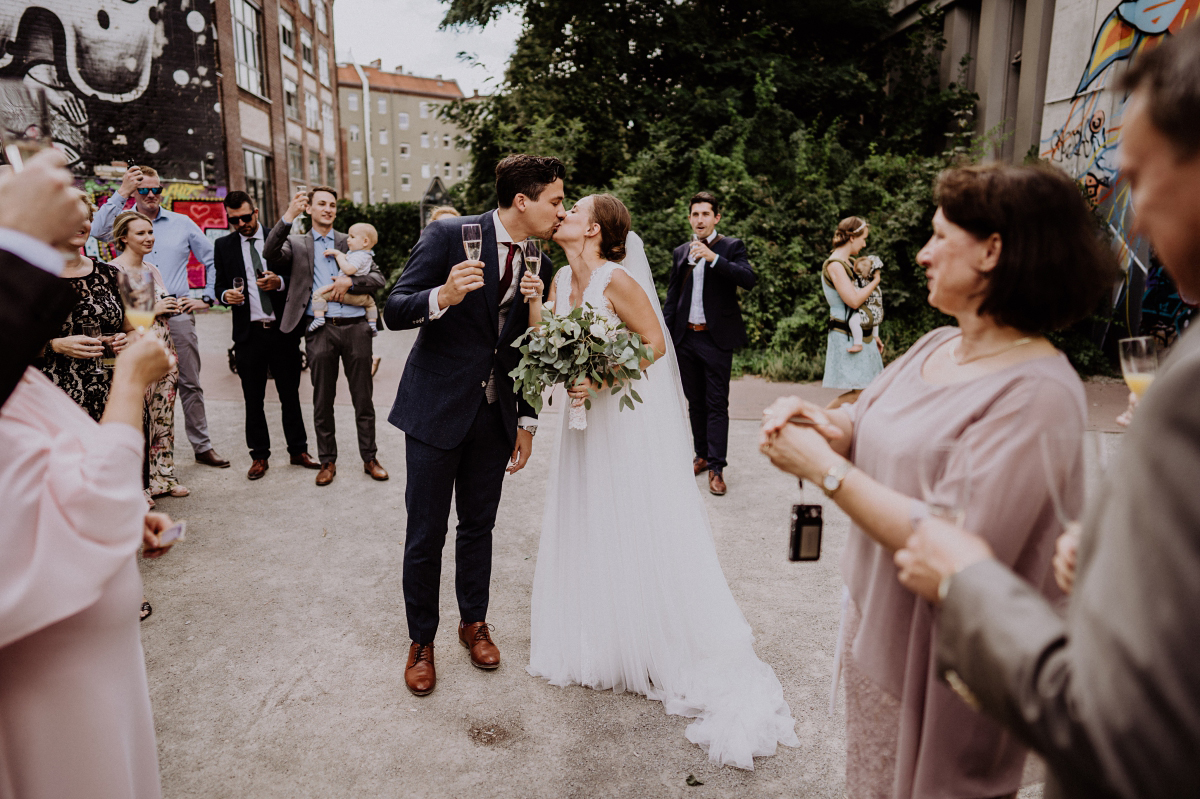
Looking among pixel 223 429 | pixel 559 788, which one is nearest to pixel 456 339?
pixel 559 788

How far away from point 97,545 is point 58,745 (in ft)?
1.70

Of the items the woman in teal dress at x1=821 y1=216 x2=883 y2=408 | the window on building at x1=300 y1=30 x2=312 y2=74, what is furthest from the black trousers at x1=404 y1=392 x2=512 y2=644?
the window on building at x1=300 y1=30 x2=312 y2=74

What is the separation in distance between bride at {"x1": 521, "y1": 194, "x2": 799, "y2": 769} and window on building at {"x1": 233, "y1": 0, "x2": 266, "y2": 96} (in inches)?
897

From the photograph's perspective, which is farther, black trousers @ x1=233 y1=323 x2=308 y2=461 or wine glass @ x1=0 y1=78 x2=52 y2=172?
black trousers @ x1=233 y1=323 x2=308 y2=461

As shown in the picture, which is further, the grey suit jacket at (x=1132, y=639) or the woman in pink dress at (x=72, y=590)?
the woman in pink dress at (x=72, y=590)

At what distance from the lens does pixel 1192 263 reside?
Result: 3.02 feet

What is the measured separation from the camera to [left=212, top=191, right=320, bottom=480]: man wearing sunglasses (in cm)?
610

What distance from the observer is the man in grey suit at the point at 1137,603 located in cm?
75

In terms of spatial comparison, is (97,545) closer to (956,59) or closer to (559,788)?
(559,788)

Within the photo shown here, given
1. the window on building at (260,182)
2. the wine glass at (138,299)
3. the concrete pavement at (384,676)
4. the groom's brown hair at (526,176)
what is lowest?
the concrete pavement at (384,676)

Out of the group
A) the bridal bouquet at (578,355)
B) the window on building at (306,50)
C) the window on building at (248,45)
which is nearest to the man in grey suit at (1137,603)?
the bridal bouquet at (578,355)

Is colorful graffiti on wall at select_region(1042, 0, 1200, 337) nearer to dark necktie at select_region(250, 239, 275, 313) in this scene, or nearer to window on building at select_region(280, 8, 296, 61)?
dark necktie at select_region(250, 239, 275, 313)

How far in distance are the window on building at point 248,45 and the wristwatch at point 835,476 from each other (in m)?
24.7

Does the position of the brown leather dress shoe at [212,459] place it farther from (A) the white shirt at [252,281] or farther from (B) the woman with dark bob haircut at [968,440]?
(B) the woman with dark bob haircut at [968,440]
